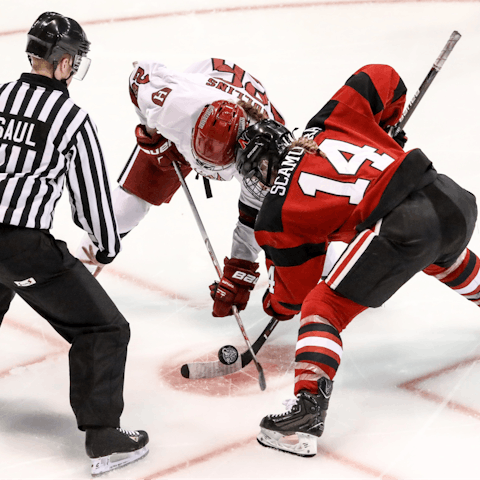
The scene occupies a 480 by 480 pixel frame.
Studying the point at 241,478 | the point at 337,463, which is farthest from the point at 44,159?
the point at 337,463

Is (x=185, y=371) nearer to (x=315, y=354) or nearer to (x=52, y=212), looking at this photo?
(x=315, y=354)

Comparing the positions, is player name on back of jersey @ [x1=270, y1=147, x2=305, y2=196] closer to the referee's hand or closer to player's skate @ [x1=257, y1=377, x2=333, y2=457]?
player's skate @ [x1=257, y1=377, x2=333, y2=457]

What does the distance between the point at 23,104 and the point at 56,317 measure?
2.01 feet

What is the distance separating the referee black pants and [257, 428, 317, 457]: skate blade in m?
0.45

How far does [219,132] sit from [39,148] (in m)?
0.69

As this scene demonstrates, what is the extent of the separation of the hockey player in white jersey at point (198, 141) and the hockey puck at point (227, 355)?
278 millimetres

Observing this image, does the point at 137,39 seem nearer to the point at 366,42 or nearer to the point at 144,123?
the point at 366,42

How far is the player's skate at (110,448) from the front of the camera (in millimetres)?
2156

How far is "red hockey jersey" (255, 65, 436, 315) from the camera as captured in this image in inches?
85.9

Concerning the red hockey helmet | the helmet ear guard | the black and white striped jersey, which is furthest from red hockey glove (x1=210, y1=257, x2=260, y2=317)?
the helmet ear guard

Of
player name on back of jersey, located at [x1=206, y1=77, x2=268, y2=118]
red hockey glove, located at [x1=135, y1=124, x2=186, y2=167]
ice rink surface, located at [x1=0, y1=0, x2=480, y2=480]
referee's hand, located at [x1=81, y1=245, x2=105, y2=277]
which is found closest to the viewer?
ice rink surface, located at [x1=0, y1=0, x2=480, y2=480]

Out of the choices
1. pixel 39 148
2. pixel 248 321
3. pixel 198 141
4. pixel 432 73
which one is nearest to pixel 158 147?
pixel 198 141

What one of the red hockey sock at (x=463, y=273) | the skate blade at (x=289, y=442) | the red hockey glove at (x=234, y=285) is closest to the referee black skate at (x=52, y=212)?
the skate blade at (x=289, y=442)

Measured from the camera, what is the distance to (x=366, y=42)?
528cm
